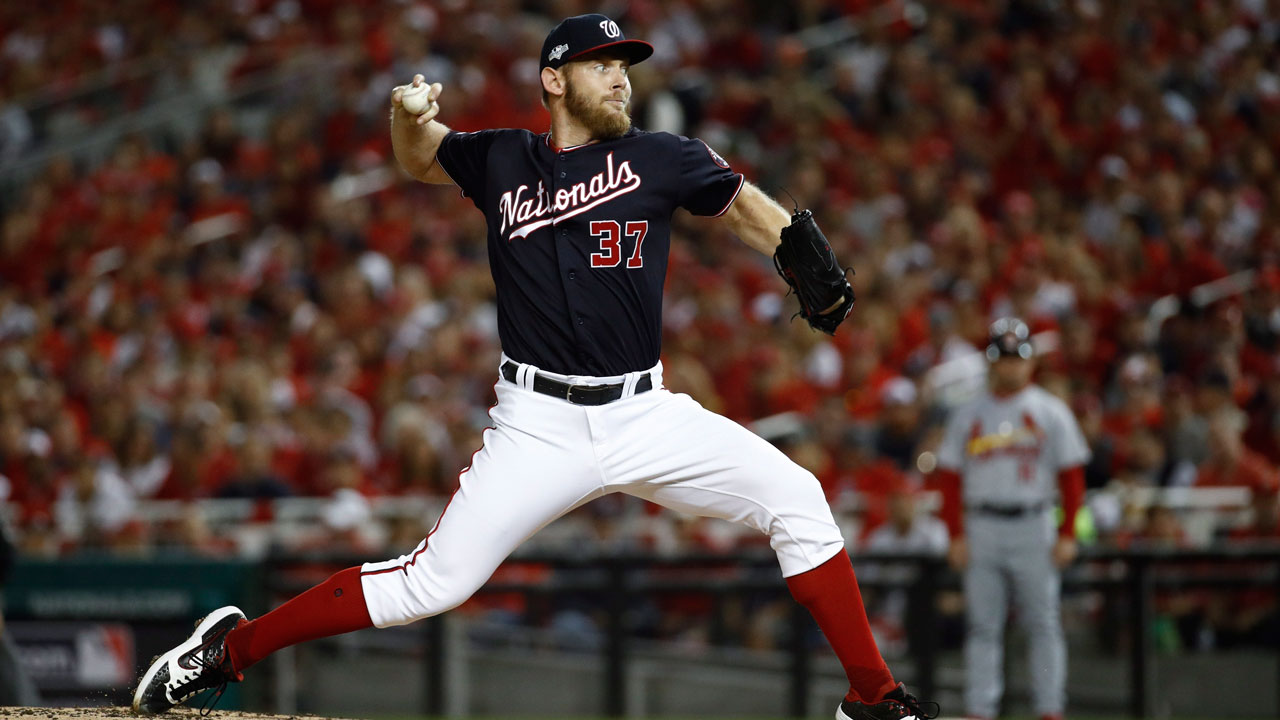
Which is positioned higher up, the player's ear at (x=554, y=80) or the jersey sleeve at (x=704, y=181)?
the player's ear at (x=554, y=80)

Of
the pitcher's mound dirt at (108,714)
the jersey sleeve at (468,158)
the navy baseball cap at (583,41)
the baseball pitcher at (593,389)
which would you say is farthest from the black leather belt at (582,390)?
the pitcher's mound dirt at (108,714)

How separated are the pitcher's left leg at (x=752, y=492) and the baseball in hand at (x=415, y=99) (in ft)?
3.16

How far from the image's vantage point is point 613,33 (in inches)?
150

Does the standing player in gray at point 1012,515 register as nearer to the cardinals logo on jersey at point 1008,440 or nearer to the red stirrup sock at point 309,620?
the cardinals logo on jersey at point 1008,440

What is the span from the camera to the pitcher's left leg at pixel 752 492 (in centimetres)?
372

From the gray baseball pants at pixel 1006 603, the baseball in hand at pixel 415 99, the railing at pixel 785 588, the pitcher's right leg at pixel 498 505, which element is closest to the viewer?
the pitcher's right leg at pixel 498 505

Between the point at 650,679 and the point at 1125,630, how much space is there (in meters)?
2.56

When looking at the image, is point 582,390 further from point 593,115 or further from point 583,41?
point 583,41

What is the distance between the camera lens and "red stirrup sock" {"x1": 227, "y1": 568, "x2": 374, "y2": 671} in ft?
12.5

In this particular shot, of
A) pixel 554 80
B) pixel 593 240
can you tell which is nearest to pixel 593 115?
pixel 554 80

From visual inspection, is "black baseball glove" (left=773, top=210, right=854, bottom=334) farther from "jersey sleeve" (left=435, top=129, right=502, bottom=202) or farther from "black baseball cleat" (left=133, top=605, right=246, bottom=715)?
"black baseball cleat" (left=133, top=605, right=246, bottom=715)

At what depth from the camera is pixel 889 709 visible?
12.7 feet

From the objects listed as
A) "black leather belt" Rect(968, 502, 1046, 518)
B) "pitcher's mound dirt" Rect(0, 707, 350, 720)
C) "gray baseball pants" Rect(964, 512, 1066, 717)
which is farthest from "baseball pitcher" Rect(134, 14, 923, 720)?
"black leather belt" Rect(968, 502, 1046, 518)

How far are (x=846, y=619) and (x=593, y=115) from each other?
146 centimetres
